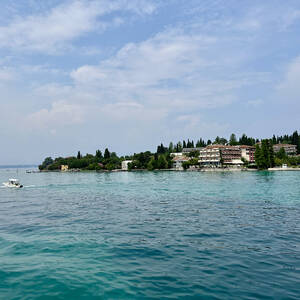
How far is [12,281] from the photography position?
38.8ft

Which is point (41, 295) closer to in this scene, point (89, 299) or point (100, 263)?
point (89, 299)

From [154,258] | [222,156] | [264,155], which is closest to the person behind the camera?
[154,258]

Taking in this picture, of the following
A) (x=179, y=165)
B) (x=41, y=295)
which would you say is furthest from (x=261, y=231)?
(x=179, y=165)

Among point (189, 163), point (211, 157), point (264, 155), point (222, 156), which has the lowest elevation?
point (189, 163)

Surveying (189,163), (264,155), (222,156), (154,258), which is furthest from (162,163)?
(154,258)

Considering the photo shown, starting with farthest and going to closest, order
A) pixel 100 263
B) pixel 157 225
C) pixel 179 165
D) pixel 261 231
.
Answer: pixel 179 165
pixel 157 225
pixel 261 231
pixel 100 263

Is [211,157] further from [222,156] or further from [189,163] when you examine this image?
[189,163]

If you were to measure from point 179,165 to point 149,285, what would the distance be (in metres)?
189

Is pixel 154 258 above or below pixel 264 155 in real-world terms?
below

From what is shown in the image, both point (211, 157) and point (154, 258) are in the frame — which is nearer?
point (154, 258)

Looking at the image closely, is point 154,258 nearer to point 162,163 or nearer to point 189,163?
point 189,163

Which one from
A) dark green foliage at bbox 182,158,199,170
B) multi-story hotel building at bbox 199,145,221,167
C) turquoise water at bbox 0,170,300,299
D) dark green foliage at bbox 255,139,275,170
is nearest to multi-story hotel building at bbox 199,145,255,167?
multi-story hotel building at bbox 199,145,221,167

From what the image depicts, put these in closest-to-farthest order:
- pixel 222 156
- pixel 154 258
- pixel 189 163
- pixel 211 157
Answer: pixel 154 258
pixel 222 156
pixel 211 157
pixel 189 163

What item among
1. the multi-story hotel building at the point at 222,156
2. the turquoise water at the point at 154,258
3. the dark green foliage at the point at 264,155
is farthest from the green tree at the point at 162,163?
the turquoise water at the point at 154,258
